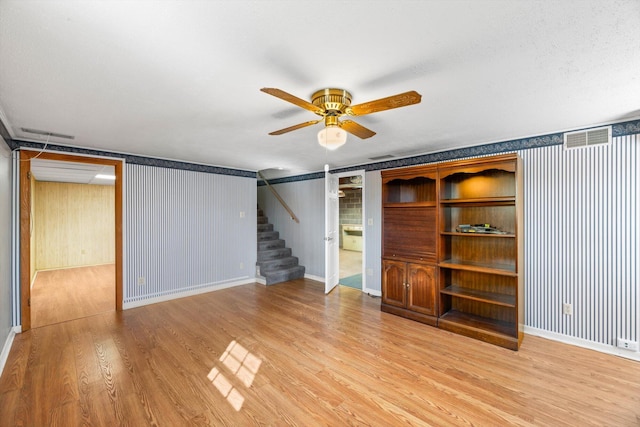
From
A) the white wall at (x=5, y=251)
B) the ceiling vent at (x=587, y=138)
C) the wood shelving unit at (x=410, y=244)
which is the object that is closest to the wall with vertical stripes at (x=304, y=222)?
the wood shelving unit at (x=410, y=244)

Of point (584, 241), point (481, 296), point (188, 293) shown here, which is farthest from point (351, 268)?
point (584, 241)

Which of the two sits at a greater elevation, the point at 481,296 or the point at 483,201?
the point at 483,201

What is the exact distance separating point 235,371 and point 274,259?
3611 mm

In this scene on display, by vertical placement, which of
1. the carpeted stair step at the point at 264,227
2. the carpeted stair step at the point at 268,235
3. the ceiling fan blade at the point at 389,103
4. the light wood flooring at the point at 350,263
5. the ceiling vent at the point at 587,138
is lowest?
the light wood flooring at the point at 350,263

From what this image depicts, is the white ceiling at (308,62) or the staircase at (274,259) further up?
the white ceiling at (308,62)

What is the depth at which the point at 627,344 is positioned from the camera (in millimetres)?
2738

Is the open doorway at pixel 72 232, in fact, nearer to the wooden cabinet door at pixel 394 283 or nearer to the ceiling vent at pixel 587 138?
the wooden cabinet door at pixel 394 283

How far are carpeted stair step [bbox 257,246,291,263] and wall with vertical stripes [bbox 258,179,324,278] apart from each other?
159 mm

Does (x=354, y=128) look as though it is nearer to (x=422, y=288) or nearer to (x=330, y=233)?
(x=422, y=288)

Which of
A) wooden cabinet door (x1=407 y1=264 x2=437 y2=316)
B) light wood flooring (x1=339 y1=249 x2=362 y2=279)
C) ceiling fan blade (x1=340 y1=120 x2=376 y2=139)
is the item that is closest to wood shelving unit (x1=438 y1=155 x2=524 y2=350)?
wooden cabinet door (x1=407 y1=264 x2=437 y2=316)

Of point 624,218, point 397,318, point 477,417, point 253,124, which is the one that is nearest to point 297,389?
point 477,417

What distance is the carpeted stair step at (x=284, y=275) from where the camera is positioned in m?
5.60

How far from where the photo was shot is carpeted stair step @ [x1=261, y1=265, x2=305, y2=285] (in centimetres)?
560

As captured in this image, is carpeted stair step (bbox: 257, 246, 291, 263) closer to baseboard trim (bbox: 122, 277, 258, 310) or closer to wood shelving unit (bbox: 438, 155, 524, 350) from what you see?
baseboard trim (bbox: 122, 277, 258, 310)
